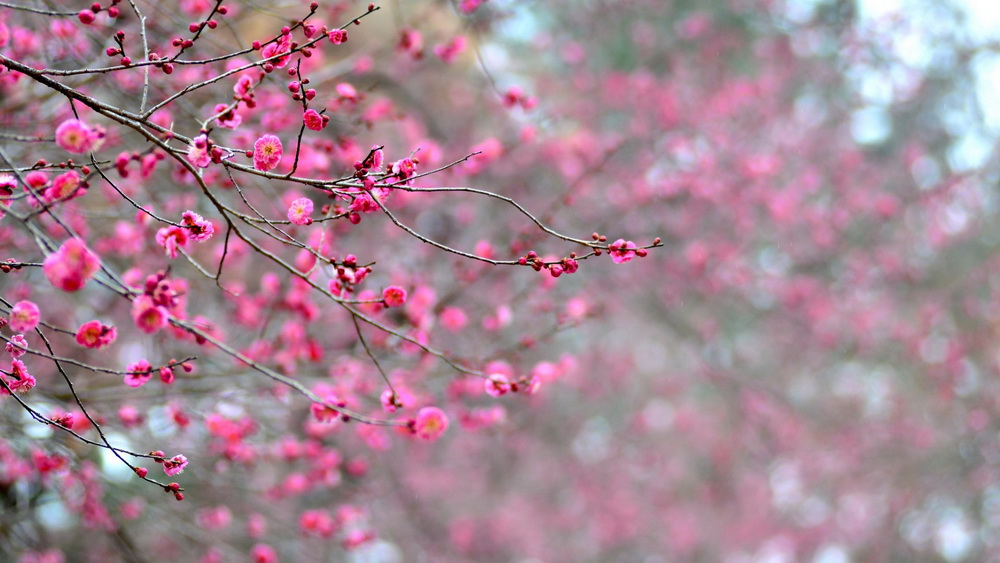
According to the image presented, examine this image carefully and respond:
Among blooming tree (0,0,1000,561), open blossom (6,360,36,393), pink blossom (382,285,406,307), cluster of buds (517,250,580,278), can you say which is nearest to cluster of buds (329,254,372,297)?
pink blossom (382,285,406,307)

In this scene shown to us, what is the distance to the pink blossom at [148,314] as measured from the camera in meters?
1.44

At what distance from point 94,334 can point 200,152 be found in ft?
1.50

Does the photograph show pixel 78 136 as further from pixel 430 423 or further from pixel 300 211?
pixel 430 423

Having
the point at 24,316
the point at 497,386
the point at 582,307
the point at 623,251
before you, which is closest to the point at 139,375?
the point at 24,316

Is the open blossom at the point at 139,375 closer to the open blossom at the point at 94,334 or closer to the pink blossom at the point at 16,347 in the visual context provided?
the open blossom at the point at 94,334

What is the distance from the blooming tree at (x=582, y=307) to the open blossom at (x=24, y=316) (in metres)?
1.27

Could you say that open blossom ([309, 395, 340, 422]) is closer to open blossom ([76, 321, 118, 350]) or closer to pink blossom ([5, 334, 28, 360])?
open blossom ([76, 321, 118, 350])

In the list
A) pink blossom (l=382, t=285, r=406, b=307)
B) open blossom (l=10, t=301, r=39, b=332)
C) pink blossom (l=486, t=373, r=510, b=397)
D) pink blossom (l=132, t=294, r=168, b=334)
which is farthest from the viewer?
pink blossom (l=486, t=373, r=510, b=397)

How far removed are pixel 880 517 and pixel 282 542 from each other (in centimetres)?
670

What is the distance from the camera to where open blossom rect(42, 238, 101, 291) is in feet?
4.37

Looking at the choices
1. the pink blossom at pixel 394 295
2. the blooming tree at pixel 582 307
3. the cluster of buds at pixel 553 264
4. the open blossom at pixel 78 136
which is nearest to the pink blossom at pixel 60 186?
the open blossom at pixel 78 136

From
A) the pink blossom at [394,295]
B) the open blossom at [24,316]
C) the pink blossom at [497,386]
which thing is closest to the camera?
the open blossom at [24,316]

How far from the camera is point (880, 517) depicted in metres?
8.05

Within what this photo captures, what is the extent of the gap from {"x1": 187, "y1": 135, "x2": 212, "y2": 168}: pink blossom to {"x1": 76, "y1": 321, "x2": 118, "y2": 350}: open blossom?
399mm
